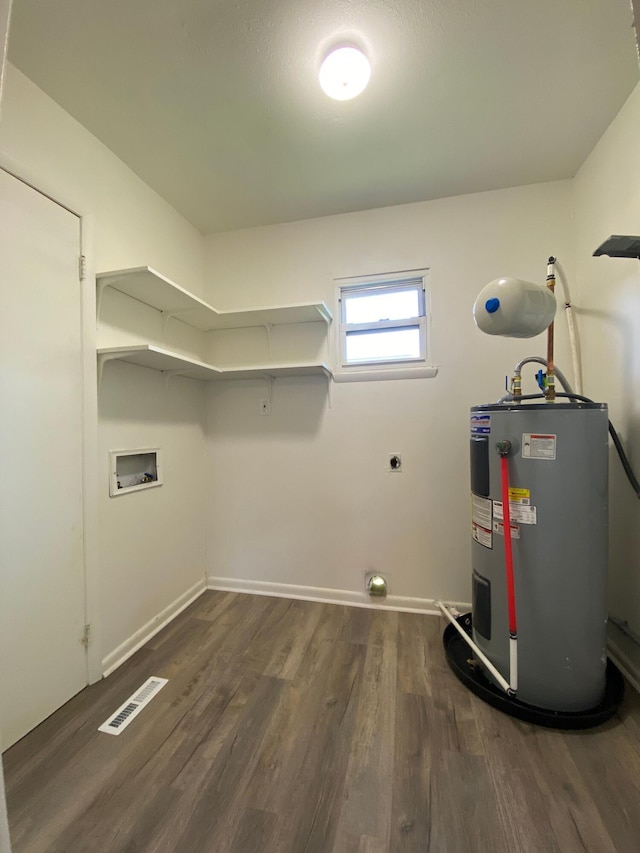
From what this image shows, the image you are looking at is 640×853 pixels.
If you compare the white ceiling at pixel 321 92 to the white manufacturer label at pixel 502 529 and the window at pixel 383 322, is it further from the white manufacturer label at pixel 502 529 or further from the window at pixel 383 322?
the white manufacturer label at pixel 502 529

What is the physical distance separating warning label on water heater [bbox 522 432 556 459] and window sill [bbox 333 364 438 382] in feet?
2.96

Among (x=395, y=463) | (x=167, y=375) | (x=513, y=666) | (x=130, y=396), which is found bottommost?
(x=513, y=666)

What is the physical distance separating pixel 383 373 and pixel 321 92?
141 cm

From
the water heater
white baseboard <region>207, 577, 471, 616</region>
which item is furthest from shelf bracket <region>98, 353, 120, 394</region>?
the water heater

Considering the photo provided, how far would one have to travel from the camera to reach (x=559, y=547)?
1.41m

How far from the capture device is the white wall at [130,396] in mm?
1501

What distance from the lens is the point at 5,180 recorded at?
1316 mm

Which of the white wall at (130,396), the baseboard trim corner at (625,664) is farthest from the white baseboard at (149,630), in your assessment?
the baseboard trim corner at (625,664)

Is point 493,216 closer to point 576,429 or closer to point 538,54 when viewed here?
point 538,54

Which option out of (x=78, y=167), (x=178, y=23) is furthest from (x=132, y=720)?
(x=178, y=23)

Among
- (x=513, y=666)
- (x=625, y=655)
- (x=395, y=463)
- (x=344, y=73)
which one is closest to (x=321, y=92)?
(x=344, y=73)

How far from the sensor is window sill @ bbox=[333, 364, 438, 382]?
2256 millimetres

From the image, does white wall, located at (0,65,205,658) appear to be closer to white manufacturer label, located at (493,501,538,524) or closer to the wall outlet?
the wall outlet

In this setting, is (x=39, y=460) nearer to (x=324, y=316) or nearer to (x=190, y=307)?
(x=190, y=307)
